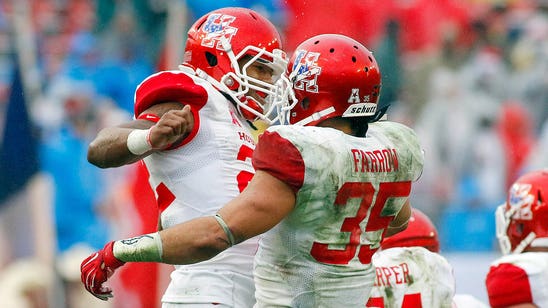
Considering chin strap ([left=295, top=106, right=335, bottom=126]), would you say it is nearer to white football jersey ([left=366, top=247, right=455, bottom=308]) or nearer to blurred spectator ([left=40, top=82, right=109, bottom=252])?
white football jersey ([left=366, top=247, right=455, bottom=308])

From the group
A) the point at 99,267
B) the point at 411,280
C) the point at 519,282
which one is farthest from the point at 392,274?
the point at 99,267

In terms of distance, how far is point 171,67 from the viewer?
8203 millimetres

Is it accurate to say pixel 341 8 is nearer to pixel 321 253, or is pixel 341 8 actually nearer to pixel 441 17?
pixel 441 17

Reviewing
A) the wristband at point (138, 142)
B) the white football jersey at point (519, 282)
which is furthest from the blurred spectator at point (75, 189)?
the wristband at point (138, 142)

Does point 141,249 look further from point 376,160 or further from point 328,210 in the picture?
point 376,160

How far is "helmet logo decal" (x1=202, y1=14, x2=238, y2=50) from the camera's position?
424 centimetres

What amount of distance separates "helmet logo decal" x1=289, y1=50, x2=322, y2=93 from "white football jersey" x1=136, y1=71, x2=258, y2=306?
42cm

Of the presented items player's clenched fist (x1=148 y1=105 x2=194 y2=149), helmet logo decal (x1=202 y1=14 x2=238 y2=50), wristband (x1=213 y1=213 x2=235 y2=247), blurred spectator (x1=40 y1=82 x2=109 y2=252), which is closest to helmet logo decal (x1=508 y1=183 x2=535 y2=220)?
helmet logo decal (x1=202 y1=14 x2=238 y2=50)

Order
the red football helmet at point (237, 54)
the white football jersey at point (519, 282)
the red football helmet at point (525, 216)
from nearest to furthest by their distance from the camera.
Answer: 1. the red football helmet at point (237, 54)
2. the white football jersey at point (519, 282)
3. the red football helmet at point (525, 216)

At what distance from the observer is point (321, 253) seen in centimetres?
354

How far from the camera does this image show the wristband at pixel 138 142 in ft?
12.2

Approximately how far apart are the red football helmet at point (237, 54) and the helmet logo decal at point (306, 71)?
0.43 metres

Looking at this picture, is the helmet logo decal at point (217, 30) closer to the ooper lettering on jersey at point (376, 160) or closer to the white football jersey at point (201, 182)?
the white football jersey at point (201, 182)

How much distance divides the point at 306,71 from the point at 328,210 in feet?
1.59
